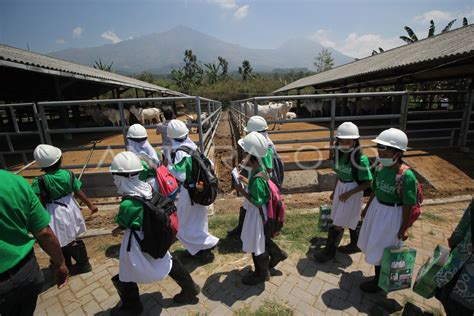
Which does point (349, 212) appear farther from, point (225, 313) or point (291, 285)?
point (225, 313)

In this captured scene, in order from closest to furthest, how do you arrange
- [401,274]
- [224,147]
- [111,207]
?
[401,274] → [111,207] → [224,147]

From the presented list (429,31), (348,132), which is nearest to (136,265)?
(348,132)

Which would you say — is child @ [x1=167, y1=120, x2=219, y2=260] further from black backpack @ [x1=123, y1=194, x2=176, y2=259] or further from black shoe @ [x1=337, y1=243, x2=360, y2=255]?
black shoe @ [x1=337, y1=243, x2=360, y2=255]

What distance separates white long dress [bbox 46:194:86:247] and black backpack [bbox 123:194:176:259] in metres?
1.19

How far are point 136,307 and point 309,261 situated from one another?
1.99 metres

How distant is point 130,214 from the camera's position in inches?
78.6

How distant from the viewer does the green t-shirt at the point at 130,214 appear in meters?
1.99

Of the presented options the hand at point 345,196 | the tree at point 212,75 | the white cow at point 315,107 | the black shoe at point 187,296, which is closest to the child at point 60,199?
the black shoe at point 187,296

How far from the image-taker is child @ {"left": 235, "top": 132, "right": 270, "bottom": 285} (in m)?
2.35

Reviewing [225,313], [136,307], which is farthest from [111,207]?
[225,313]

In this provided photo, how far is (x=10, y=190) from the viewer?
4.94 feet

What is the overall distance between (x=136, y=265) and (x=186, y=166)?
3.59 ft

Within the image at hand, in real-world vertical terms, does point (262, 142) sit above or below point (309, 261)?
above

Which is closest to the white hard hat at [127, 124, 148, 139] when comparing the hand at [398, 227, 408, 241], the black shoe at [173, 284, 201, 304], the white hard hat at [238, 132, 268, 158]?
the white hard hat at [238, 132, 268, 158]
